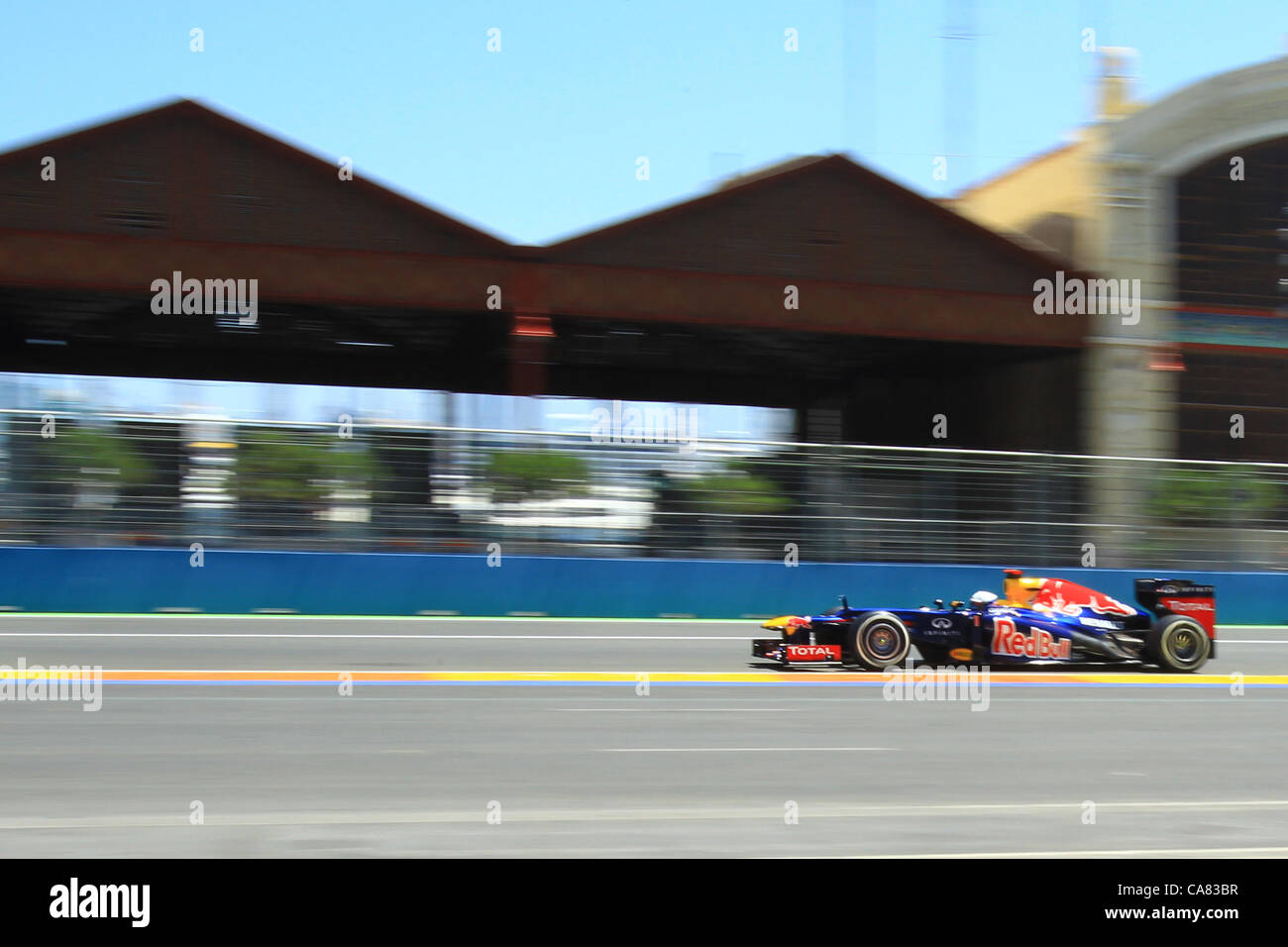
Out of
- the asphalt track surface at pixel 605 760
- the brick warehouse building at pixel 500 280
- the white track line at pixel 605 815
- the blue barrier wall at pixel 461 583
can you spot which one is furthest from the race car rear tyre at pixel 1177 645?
the brick warehouse building at pixel 500 280

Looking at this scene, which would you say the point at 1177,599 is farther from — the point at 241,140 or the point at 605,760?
the point at 241,140

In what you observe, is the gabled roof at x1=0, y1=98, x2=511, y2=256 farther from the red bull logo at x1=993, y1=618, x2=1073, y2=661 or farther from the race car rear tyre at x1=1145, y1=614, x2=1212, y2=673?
the race car rear tyre at x1=1145, y1=614, x2=1212, y2=673

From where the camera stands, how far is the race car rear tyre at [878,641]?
1370cm

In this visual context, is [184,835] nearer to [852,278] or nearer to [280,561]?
[280,561]

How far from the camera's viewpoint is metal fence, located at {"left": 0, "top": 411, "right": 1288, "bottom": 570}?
58.1 feet

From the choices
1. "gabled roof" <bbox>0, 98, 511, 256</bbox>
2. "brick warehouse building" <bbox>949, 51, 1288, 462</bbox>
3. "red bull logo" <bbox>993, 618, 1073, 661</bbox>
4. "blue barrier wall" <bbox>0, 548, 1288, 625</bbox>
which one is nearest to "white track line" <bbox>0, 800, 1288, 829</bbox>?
"red bull logo" <bbox>993, 618, 1073, 661</bbox>

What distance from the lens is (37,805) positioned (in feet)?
22.4

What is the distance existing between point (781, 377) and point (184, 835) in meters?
32.6

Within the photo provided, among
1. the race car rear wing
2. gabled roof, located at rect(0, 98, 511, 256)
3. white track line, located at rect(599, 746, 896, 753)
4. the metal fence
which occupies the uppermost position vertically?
gabled roof, located at rect(0, 98, 511, 256)

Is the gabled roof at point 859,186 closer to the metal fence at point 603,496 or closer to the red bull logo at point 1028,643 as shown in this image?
the metal fence at point 603,496

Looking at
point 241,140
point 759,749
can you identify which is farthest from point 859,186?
point 759,749

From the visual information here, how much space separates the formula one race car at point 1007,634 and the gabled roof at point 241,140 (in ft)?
45.7

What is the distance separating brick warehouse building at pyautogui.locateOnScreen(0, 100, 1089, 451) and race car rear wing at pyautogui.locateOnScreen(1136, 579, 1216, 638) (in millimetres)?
13528

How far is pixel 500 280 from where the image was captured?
26.1 m
